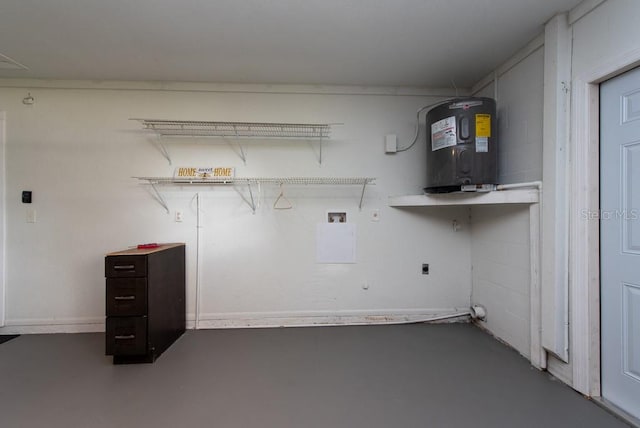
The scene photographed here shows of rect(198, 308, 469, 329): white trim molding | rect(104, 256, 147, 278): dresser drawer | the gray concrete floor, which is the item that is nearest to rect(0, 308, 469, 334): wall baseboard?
rect(198, 308, 469, 329): white trim molding

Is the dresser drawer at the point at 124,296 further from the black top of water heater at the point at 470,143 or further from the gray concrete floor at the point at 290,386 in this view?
the black top of water heater at the point at 470,143

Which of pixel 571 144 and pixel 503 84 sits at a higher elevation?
pixel 503 84

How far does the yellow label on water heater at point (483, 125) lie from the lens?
2.08 metres

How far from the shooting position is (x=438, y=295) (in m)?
2.81

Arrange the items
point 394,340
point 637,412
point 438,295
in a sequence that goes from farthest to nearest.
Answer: point 438,295, point 394,340, point 637,412

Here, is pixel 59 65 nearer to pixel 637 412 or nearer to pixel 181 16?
pixel 181 16

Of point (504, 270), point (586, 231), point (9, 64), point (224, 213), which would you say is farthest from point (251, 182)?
point (586, 231)

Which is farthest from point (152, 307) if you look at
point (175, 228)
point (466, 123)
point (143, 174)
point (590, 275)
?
point (590, 275)

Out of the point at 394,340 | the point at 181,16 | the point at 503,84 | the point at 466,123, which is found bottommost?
the point at 394,340

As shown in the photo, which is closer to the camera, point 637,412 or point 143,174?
point 637,412

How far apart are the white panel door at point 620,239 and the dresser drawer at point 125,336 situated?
9.98 feet

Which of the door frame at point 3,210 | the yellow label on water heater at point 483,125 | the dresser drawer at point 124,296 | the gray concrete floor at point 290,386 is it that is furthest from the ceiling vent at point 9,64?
the yellow label on water heater at point 483,125

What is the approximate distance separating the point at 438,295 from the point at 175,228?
2.71 metres

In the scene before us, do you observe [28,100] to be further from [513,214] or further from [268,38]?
[513,214]
